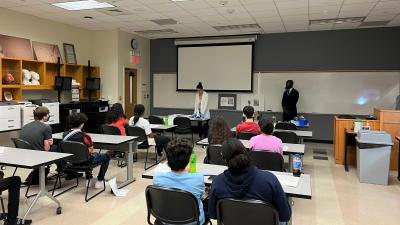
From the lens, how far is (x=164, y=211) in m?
2.16

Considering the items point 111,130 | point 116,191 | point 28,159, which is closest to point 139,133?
point 111,130

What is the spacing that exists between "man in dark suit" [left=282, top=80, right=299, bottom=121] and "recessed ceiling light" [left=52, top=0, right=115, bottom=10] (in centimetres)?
485

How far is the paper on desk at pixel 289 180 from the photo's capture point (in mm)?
2440

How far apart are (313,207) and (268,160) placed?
40.2 inches

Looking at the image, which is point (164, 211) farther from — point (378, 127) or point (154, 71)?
point (154, 71)

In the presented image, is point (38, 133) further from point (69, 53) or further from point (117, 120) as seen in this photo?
point (69, 53)

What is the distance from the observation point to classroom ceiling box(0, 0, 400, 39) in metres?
5.68

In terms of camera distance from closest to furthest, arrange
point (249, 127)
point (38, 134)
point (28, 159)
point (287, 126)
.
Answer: point (28, 159)
point (38, 134)
point (249, 127)
point (287, 126)

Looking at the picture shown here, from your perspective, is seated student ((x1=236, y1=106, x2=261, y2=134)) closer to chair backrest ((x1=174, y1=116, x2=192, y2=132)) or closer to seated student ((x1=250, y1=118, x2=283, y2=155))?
seated student ((x1=250, y1=118, x2=283, y2=155))

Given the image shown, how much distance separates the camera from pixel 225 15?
660cm

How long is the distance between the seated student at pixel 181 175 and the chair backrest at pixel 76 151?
1952 mm

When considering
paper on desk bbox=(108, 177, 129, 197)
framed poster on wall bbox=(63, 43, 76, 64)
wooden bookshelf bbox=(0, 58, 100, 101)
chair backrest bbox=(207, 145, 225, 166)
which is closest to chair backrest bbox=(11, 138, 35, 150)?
paper on desk bbox=(108, 177, 129, 197)

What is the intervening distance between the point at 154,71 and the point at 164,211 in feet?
27.0

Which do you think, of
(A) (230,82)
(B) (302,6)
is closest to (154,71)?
(A) (230,82)
